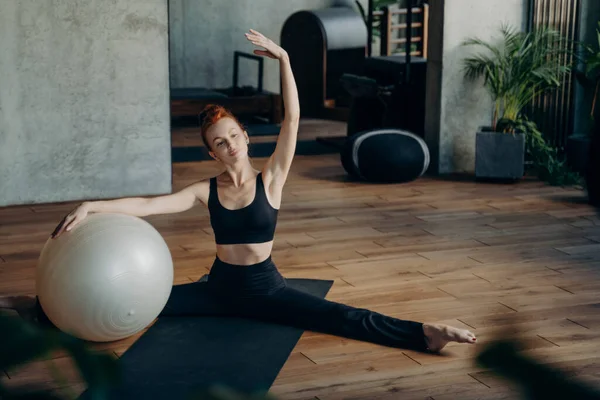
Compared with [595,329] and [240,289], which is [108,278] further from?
[595,329]

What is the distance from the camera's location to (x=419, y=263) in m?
3.98

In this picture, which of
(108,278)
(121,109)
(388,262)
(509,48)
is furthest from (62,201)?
(509,48)

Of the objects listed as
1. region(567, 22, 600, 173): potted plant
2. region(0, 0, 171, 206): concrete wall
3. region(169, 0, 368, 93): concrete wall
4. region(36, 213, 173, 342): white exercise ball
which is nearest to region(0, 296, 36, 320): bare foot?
region(36, 213, 173, 342): white exercise ball

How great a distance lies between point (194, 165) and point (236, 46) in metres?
3.35

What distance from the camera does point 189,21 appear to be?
30.4 feet

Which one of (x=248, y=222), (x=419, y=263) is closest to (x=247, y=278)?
(x=248, y=222)

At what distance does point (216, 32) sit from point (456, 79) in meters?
4.11

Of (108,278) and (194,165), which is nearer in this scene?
(108,278)

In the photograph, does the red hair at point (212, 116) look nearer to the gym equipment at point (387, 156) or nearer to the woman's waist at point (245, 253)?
the woman's waist at point (245, 253)

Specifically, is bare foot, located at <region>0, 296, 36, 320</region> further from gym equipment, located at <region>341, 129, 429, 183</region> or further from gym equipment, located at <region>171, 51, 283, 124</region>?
gym equipment, located at <region>171, 51, 283, 124</region>

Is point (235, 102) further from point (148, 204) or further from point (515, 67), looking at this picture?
point (148, 204)

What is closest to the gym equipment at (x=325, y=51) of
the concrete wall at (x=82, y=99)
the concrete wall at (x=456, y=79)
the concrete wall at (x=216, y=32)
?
the concrete wall at (x=216, y=32)

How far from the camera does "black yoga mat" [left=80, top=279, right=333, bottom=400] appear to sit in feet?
8.62

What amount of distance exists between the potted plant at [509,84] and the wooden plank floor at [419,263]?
17 centimetres
